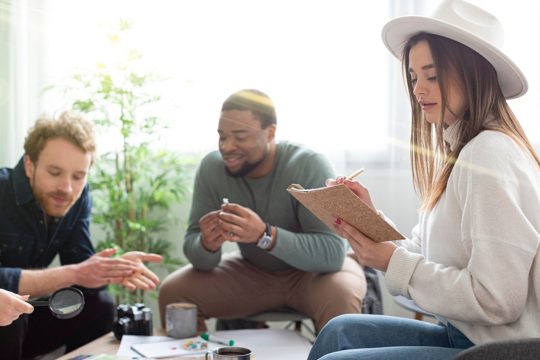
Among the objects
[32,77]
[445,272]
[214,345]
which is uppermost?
[32,77]

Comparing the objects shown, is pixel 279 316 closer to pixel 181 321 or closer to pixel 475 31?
pixel 181 321

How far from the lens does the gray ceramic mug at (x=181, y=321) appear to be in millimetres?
2021

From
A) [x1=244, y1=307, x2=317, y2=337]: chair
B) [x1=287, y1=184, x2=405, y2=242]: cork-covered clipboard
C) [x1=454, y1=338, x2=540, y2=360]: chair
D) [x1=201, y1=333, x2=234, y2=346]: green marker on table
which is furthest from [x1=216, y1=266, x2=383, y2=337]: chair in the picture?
[x1=454, y1=338, x2=540, y2=360]: chair

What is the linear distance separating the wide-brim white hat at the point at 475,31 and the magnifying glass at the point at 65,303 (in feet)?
3.26

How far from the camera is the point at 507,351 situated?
871 millimetres

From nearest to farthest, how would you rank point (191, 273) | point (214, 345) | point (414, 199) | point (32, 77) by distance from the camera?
1. point (214, 345)
2. point (191, 273)
3. point (414, 199)
4. point (32, 77)

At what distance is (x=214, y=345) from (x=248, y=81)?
5.28ft

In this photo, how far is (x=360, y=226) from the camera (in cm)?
142

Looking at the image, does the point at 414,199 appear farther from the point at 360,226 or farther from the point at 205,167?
the point at 360,226

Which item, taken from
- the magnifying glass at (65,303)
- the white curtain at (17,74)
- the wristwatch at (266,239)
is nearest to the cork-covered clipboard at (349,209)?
the magnifying glass at (65,303)

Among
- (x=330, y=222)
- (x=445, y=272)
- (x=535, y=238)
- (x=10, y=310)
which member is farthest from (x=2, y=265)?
(x=535, y=238)

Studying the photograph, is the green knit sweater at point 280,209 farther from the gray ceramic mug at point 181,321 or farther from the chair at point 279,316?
the gray ceramic mug at point 181,321

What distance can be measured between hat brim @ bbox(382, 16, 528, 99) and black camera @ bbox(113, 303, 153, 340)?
3.59ft

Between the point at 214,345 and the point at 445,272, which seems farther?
the point at 214,345
